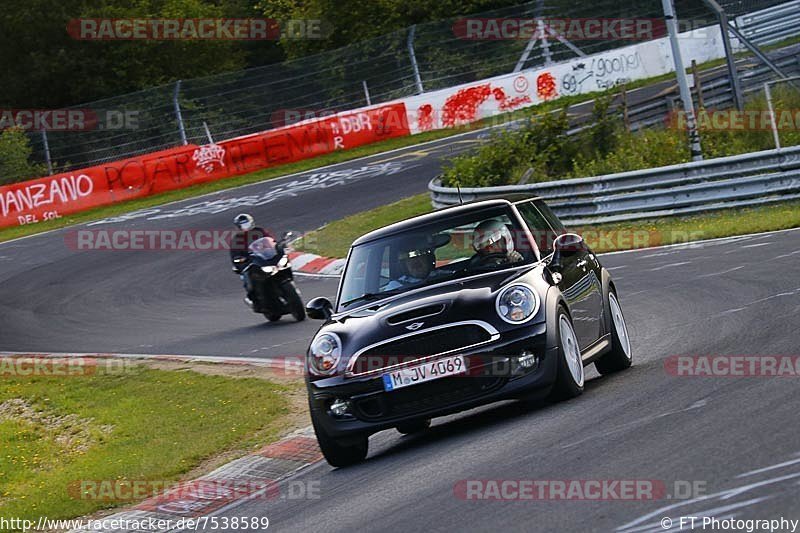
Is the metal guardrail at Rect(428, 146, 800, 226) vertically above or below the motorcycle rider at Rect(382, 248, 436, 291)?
below

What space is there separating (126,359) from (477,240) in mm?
8272

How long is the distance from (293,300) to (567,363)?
9361 millimetres

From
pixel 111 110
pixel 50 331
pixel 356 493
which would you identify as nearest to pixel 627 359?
pixel 356 493

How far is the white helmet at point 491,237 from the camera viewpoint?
352 inches

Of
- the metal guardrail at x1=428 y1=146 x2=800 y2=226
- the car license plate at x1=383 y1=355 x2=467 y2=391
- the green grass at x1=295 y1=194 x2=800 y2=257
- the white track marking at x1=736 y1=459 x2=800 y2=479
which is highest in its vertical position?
the car license plate at x1=383 y1=355 x2=467 y2=391

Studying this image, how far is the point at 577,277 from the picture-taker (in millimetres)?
9211

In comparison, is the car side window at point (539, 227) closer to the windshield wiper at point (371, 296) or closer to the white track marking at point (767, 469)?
the windshield wiper at point (371, 296)

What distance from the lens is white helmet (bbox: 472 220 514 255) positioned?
352 inches

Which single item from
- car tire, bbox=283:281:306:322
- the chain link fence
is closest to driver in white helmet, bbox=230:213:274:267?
car tire, bbox=283:281:306:322

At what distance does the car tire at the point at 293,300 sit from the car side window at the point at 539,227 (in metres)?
7.90

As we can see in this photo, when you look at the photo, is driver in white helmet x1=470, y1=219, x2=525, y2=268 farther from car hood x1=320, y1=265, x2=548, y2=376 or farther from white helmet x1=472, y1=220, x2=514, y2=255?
car hood x1=320, y1=265, x2=548, y2=376

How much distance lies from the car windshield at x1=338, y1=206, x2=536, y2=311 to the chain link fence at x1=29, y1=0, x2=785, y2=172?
24201 millimetres

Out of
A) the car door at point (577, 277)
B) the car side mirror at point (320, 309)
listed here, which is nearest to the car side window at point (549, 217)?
the car door at point (577, 277)

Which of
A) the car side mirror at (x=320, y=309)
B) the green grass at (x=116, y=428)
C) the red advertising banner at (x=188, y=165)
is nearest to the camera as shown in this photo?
the car side mirror at (x=320, y=309)
